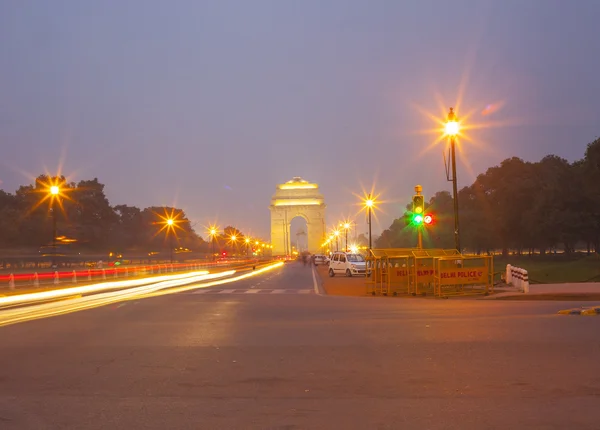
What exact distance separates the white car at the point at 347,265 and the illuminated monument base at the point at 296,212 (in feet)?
351

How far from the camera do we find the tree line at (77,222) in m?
88.1

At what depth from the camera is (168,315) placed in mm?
18328

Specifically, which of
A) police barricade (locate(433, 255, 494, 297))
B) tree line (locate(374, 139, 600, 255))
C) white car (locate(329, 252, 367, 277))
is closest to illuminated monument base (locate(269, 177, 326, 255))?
tree line (locate(374, 139, 600, 255))

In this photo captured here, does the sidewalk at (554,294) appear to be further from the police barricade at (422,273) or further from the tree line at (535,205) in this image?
the tree line at (535,205)

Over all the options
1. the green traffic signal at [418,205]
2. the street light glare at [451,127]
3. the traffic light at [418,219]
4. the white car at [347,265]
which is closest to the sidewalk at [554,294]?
the traffic light at [418,219]

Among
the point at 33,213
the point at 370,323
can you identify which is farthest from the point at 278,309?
the point at 33,213

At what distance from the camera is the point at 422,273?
2603 cm

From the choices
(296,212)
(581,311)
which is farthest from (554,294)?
(296,212)

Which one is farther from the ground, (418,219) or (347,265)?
(418,219)

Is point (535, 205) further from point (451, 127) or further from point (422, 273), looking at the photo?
point (422, 273)

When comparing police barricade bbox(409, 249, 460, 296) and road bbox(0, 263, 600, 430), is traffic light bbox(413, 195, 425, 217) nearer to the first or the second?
police barricade bbox(409, 249, 460, 296)

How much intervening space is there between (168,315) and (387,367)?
980 centimetres

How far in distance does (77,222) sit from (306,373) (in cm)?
10320

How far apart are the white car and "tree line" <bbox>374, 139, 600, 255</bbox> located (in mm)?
7698
